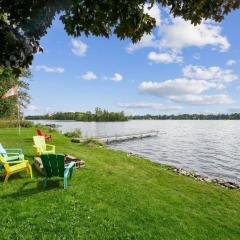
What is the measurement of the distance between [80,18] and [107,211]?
235 inches

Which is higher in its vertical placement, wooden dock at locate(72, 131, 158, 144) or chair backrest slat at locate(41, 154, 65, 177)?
chair backrest slat at locate(41, 154, 65, 177)

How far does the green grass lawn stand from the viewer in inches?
310

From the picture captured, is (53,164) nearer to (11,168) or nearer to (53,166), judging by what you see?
(53,166)

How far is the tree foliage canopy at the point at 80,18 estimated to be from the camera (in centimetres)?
369

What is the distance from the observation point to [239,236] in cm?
879

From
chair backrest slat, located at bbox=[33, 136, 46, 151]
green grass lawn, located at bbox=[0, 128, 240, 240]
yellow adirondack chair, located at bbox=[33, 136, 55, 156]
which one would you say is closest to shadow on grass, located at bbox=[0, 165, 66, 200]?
green grass lawn, located at bbox=[0, 128, 240, 240]

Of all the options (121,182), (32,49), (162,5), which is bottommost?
(121,182)

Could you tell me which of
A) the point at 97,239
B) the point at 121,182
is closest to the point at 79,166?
the point at 121,182

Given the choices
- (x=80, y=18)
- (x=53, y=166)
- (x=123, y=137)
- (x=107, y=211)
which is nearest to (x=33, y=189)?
(x=53, y=166)

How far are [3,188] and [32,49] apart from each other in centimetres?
841

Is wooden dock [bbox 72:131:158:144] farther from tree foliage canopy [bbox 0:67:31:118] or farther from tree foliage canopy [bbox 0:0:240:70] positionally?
tree foliage canopy [bbox 0:0:240:70]

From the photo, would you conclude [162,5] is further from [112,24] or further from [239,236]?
[239,236]

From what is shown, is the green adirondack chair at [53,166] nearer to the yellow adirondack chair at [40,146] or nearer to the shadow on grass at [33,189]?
the shadow on grass at [33,189]

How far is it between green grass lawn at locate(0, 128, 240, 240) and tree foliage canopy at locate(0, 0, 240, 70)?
4809mm
